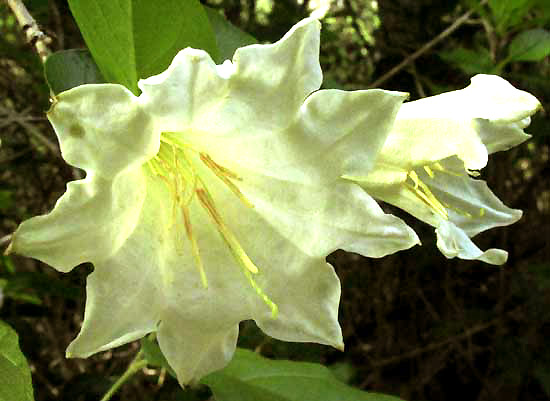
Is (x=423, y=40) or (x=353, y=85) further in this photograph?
(x=353, y=85)

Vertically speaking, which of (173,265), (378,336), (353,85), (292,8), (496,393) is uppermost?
(173,265)

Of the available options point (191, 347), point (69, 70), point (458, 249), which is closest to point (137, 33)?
point (69, 70)

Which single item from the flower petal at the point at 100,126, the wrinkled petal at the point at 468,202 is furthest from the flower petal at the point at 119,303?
the wrinkled petal at the point at 468,202

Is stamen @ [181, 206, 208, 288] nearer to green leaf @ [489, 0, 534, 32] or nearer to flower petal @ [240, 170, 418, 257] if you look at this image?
flower petal @ [240, 170, 418, 257]

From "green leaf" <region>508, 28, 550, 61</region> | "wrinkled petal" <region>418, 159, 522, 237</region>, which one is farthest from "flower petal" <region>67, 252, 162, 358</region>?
"green leaf" <region>508, 28, 550, 61</region>

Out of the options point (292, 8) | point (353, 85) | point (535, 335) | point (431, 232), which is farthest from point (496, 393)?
point (292, 8)

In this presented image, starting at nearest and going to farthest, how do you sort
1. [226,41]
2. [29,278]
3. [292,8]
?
[226,41] < [29,278] < [292,8]

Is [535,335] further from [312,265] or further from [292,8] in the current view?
[312,265]
